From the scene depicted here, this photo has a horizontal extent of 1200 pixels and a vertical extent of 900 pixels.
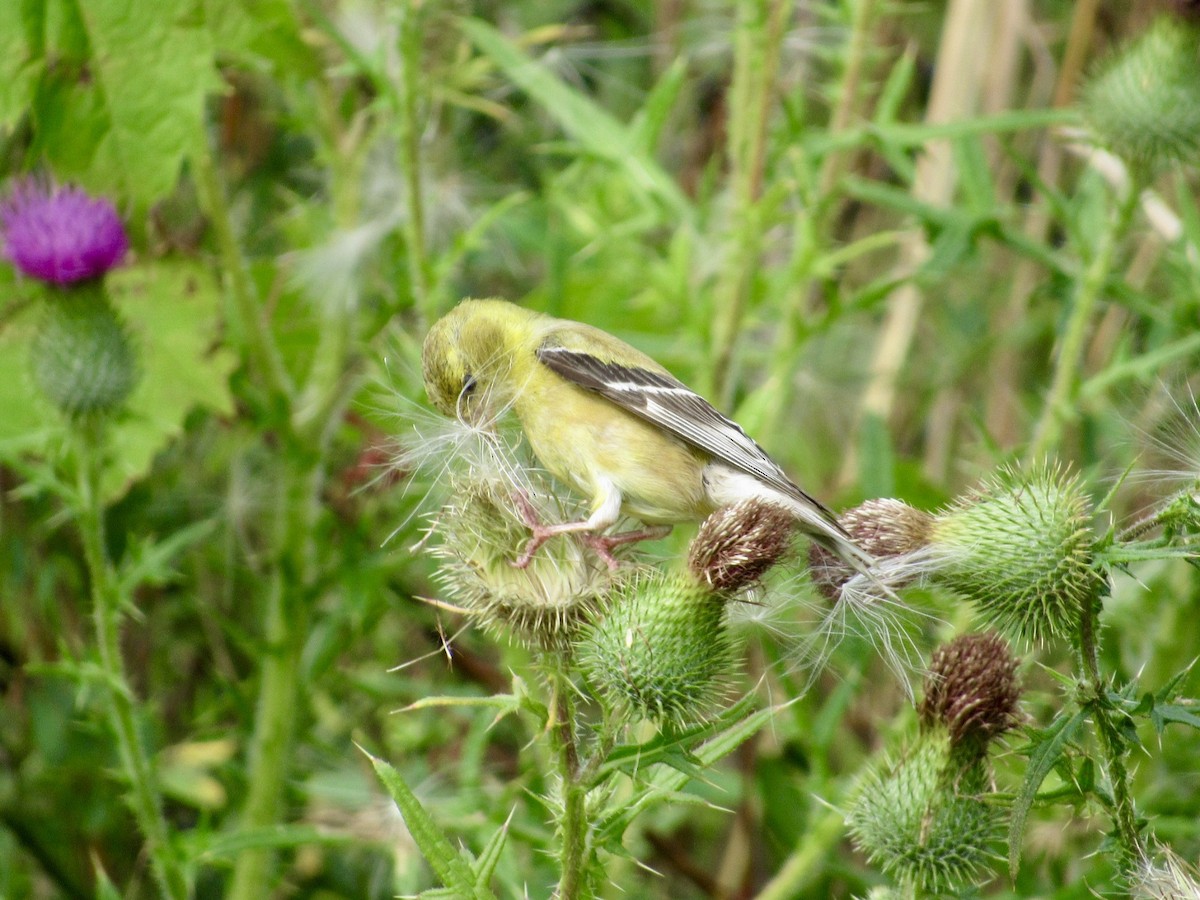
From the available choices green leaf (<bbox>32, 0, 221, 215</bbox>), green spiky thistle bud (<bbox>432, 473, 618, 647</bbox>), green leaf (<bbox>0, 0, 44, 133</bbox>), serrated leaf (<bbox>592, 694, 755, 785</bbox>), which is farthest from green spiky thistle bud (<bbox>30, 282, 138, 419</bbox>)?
serrated leaf (<bbox>592, 694, 755, 785</bbox>)

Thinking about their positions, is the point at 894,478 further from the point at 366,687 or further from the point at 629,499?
the point at 366,687

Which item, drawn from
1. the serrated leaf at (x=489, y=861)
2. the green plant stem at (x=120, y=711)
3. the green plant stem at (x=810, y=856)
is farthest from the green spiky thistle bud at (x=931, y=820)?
the green plant stem at (x=120, y=711)

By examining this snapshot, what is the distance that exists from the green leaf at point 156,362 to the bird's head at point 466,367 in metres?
0.92

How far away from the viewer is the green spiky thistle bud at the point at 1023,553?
7.13 ft

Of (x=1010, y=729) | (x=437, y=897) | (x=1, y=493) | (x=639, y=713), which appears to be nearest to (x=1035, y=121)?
(x=1010, y=729)

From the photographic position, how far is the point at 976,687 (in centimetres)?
234

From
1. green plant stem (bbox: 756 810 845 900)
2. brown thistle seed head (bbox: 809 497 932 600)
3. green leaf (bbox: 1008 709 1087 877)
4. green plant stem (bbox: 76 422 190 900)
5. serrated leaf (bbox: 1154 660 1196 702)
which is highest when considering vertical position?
brown thistle seed head (bbox: 809 497 932 600)

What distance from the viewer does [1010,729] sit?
240 cm

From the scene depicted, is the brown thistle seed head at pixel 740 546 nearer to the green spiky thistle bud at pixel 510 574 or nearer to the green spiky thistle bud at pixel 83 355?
the green spiky thistle bud at pixel 510 574

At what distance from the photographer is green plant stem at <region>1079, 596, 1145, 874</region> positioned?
2023 mm

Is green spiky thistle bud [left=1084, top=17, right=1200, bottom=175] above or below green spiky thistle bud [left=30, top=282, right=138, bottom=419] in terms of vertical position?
above

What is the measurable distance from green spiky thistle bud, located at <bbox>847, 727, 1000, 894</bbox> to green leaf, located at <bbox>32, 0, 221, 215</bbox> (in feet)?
8.04

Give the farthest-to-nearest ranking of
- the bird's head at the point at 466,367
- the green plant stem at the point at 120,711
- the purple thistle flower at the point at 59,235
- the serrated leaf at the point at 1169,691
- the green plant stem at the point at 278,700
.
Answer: the green plant stem at the point at 278,700
the purple thistle flower at the point at 59,235
the bird's head at the point at 466,367
the green plant stem at the point at 120,711
the serrated leaf at the point at 1169,691

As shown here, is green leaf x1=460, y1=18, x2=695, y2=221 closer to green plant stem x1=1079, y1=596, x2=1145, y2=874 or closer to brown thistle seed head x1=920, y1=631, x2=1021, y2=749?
brown thistle seed head x1=920, y1=631, x2=1021, y2=749
